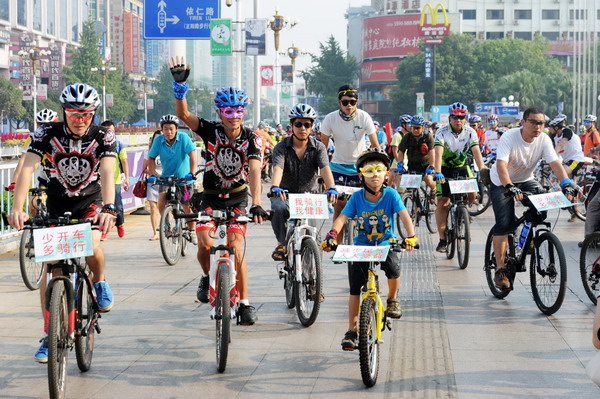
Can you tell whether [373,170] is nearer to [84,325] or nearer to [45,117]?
[84,325]

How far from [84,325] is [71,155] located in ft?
3.74

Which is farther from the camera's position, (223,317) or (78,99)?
(223,317)

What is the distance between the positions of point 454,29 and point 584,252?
11445cm

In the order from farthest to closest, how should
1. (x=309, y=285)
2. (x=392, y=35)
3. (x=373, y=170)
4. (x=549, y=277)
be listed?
(x=392, y=35), (x=549, y=277), (x=309, y=285), (x=373, y=170)

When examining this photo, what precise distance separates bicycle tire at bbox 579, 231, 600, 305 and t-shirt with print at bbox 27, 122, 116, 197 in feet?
14.5

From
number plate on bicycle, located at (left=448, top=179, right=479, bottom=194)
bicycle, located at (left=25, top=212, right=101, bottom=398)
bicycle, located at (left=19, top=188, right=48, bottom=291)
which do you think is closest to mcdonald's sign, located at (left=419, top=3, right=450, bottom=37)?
number plate on bicycle, located at (left=448, top=179, right=479, bottom=194)

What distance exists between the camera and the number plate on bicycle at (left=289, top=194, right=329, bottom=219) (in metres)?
7.95

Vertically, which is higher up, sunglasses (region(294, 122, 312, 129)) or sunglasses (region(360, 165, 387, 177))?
sunglasses (region(294, 122, 312, 129))

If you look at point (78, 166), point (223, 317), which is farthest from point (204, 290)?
point (78, 166)

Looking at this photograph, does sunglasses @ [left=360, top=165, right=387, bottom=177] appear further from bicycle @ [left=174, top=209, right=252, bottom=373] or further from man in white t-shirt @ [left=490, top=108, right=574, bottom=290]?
man in white t-shirt @ [left=490, top=108, right=574, bottom=290]

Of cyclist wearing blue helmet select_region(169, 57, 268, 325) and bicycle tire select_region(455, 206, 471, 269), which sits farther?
bicycle tire select_region(455, 206, 471, 269)

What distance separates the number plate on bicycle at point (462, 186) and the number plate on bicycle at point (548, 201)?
246cm

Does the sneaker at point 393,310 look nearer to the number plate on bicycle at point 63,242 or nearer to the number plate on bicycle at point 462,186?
the number plate on bicycle at point 63,242

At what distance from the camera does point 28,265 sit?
32.3ft
